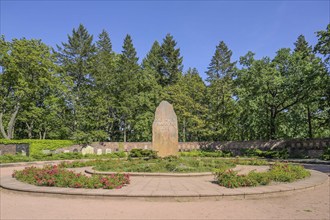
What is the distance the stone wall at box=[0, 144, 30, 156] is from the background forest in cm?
850

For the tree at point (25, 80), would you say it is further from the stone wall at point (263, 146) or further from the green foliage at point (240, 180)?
the green foliage at point (240, 180)

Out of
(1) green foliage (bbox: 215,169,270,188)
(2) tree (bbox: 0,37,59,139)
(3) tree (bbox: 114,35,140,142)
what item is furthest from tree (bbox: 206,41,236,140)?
(1) green foliage (bbox: 215,169,270,188)

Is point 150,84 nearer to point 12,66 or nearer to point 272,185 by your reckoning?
point 12,66

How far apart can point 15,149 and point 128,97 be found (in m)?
17.6

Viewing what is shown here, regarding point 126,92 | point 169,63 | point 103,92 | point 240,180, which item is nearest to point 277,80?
point 240,180

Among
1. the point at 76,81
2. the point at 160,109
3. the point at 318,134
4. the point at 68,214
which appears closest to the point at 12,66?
the point at 76,81

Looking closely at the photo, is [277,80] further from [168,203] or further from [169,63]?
[169,63]

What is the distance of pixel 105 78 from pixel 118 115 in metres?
6.56

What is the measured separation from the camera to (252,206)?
7516 millimetres

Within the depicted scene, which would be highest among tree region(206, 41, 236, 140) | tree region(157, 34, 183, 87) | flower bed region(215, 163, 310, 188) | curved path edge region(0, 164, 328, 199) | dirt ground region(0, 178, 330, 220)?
tree region(157, 34, 183, 87)

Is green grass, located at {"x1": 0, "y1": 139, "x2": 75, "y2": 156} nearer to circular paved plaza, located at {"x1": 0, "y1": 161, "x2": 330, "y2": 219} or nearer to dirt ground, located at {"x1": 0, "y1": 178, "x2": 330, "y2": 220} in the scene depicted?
circular paved plaza, located at {"x1": 0, "y1": 161, "x2": 330, "y2": 219}

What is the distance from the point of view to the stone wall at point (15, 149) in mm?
27142

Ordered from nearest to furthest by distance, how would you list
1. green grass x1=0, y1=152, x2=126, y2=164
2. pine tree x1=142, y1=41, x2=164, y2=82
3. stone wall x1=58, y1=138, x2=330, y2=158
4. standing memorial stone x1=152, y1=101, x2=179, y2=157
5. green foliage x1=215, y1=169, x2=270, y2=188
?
green foliage x1=215, y1=169, x2=270, y2=188
standing memorial stone x1=152, y1=101, x2=179, y2=157
green grass x1=0, y1=152, x2=126, y2=164
stone wall x1=58, y1=138, x2=330, y2=158
pine tree x1=142, y1=41, x2=164, y2=82

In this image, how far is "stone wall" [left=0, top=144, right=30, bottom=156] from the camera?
27.1m
